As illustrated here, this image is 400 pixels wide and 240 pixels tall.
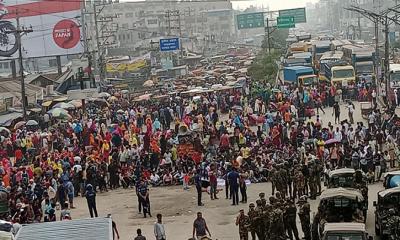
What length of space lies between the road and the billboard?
3824 centimetres

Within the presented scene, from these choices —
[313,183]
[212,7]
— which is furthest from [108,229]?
[212,7]

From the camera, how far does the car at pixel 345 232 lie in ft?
44.4

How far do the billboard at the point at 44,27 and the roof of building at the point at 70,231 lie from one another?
48460 millimetres

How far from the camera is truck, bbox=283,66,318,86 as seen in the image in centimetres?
4428

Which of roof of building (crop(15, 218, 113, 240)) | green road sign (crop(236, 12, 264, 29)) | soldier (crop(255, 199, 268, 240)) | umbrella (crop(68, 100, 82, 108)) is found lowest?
umbrella (crop(68, 100, 82, 108))

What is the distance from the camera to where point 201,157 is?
24969 millimetres

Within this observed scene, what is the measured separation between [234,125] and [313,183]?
32.4 feet

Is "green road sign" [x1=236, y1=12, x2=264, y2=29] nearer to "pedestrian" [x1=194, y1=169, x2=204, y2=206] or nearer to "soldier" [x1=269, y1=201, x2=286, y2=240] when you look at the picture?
"pedestrian" [x1=194, y1=169, x2=204, y2=206]

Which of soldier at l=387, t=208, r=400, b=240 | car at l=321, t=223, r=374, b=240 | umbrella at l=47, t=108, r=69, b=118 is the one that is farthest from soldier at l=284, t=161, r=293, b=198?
umbrella at l=47, t=108, r=69, b=118

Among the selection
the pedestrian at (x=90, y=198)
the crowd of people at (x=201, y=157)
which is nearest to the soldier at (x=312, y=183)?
the crowd of people at (x=201, y=157)

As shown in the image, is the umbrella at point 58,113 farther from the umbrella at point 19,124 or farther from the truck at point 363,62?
the truck at point 363,62

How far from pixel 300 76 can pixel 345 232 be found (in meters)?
32.1

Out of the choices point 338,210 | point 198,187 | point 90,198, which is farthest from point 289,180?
point 90,198

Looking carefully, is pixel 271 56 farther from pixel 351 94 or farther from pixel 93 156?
pixel 93 156
